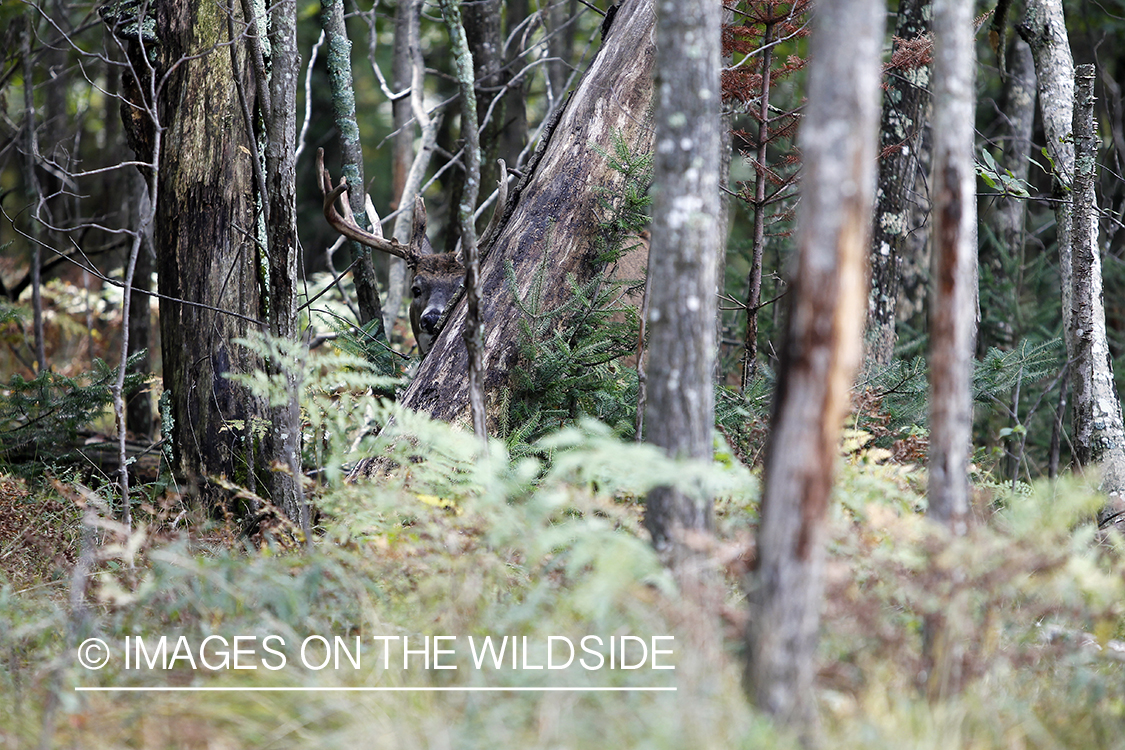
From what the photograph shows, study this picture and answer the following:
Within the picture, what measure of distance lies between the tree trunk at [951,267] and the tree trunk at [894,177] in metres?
4.27

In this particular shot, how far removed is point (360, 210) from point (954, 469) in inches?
222

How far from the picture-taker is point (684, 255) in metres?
3.25

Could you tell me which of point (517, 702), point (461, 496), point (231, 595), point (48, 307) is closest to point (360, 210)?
point (461, 496)

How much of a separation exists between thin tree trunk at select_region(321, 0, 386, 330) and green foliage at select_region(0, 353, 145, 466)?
184 centimetres

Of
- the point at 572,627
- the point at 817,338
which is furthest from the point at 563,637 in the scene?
the point at 817,338

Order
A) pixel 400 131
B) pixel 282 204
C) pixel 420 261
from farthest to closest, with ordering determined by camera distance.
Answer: pixel 400 131 < pixel 420 261 < pixel 282 204

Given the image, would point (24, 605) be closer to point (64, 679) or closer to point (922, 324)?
point (64, 679)

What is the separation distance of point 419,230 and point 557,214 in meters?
1.93

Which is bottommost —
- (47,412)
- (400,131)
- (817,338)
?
(47,412)

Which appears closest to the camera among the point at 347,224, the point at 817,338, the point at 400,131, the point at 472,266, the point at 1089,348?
the point at 817,338

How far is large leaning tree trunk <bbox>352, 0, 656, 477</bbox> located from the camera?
5.86 m

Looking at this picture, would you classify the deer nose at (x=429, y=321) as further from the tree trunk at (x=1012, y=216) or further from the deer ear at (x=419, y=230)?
the tree trunk at (x=1012, y=216)

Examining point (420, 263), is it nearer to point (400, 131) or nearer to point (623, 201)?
point (623, 201)

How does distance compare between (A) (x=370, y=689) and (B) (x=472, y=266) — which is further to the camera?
(B) (x=472, y=266)
